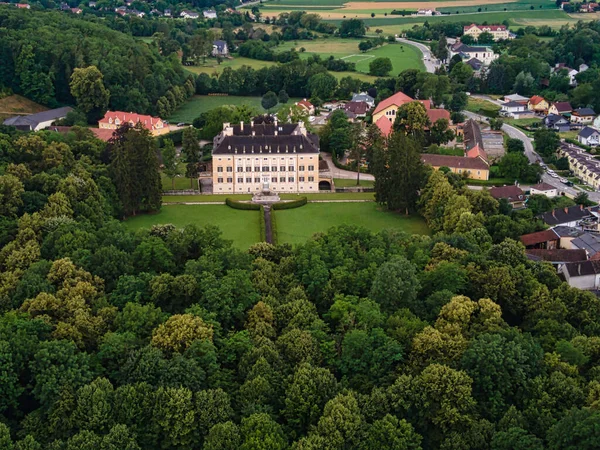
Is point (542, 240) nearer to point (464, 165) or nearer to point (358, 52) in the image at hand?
point (464, 165)

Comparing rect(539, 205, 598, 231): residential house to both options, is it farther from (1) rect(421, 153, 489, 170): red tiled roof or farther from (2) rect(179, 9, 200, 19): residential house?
(2) rect(179, 9, 200, 19): residential house

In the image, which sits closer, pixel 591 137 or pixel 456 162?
pixel 456 162

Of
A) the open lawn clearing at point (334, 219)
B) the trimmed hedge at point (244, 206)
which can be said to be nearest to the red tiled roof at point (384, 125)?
the open lawn clearing at point (334, 219)

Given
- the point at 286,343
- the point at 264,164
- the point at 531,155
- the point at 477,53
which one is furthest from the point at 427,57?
the point at 286,343

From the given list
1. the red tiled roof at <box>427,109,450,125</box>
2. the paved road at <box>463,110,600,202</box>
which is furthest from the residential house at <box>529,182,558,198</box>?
the red tiled roof at <box>427,109,450,125</box>

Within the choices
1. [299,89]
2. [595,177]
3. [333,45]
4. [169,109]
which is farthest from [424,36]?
[595,177]

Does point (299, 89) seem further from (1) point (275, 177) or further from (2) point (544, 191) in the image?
(2) point (544, 191)
